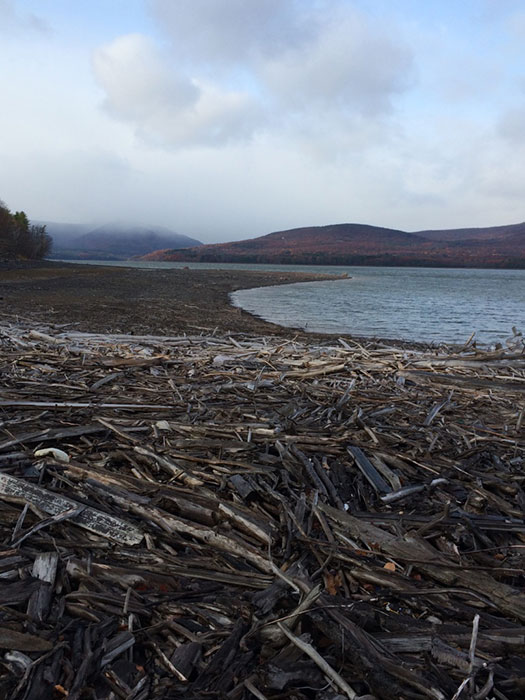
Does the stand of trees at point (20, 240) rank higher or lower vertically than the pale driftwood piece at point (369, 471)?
higher

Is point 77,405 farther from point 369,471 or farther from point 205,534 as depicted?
point 369,471

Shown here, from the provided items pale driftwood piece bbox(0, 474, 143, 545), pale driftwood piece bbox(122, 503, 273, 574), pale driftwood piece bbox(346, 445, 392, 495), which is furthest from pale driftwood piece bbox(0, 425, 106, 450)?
pale driftwood piece bbox(346, 445, 392, 495)

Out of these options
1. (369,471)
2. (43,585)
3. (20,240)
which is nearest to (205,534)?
(43,585)

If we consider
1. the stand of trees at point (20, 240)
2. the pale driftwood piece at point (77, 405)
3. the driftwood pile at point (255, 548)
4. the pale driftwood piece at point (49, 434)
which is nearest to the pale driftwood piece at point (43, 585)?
the driftwood pile at point (255, 548)

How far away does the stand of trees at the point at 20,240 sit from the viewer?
197 feet

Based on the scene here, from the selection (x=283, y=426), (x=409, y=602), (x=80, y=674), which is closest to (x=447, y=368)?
(x=283, y=426)

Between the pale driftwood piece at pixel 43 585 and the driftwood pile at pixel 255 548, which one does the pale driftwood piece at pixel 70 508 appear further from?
the pale driftwood piece at pixel 43 585

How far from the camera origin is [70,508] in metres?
2.70

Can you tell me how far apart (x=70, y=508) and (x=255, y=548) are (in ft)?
3.70

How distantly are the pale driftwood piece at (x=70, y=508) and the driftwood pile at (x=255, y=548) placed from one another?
0.04 feet

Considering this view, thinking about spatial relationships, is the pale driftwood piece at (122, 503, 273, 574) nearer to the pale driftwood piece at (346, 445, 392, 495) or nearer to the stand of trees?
the pale driftwood piece at (346, 445, 392, 495)

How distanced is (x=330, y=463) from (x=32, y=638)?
2.11 metres

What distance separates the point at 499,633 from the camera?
6.72ft

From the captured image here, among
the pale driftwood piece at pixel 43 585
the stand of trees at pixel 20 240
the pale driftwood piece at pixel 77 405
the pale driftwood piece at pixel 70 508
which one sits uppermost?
the stand of trees at pixel 20 240
